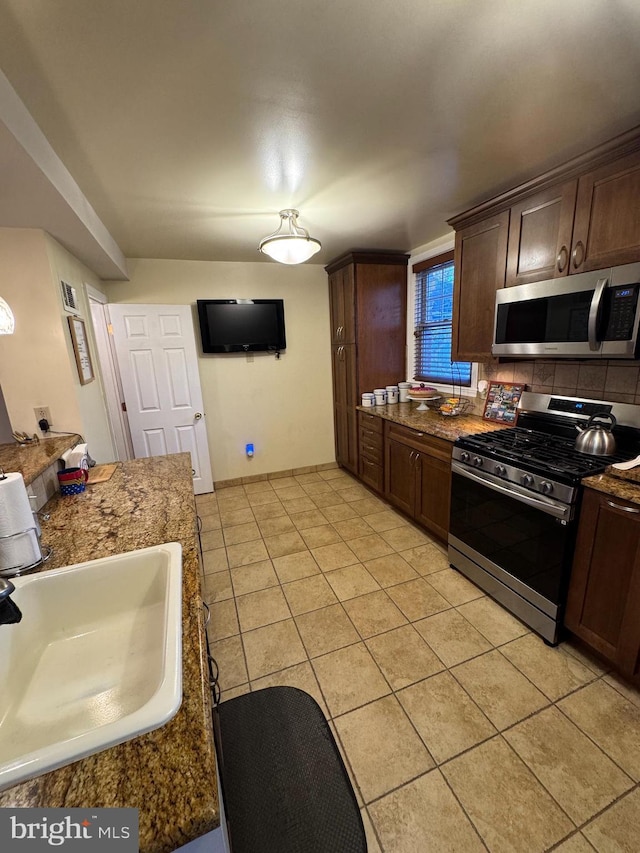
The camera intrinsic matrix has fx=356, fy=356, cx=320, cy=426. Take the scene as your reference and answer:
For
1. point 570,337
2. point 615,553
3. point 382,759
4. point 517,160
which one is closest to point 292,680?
point 382,759

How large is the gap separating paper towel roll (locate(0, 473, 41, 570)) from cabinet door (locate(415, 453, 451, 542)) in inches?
86.9

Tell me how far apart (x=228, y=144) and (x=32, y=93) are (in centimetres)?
70

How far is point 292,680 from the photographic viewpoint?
1.68 meters

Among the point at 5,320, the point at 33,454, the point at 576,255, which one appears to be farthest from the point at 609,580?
the point at 33,454

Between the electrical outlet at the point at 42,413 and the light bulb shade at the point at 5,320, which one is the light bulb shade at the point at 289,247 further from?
the electrical outlet at the point at 42,413

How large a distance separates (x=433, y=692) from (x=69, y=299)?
9.95 ft

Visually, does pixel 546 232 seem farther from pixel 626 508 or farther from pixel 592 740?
pixel 592 740

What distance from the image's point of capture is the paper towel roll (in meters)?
1.08

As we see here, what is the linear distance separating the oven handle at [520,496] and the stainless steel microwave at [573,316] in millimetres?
761

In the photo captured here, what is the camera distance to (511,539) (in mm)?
1938

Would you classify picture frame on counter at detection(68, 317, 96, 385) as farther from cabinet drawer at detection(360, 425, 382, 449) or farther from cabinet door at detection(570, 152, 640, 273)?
cabinet door at detection(570, 152, 640, 273)

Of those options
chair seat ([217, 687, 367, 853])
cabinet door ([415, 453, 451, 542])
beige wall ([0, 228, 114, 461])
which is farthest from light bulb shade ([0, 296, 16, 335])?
cabinet door ([415, 453, 451, 542])

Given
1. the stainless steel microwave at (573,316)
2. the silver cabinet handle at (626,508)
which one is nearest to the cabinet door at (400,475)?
the stainless steel microwave at (573,316)

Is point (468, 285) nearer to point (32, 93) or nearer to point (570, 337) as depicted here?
point (570, 337)
